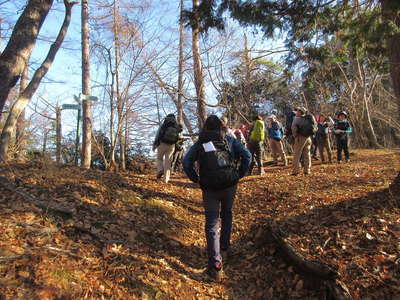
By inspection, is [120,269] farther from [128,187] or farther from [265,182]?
[265,182]

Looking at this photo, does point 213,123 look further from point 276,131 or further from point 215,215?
point 276,131

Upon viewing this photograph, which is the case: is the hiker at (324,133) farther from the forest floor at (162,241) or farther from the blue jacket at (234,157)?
the blue jacket at (234,157)

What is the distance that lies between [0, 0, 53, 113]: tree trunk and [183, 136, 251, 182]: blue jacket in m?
4.18

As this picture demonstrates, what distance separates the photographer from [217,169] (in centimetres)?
357

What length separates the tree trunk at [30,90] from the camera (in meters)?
6.76

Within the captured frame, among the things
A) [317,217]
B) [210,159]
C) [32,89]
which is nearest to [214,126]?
[210,159]

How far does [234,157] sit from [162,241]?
5.54ft

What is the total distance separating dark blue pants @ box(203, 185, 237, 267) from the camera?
3.54 m

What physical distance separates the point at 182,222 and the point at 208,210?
1638 millimetres

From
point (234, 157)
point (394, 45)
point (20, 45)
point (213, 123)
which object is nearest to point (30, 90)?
point (20, 45)

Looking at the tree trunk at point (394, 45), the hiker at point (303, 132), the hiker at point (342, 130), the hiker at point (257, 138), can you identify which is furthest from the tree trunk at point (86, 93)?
the tree trunk at point (394, 45)

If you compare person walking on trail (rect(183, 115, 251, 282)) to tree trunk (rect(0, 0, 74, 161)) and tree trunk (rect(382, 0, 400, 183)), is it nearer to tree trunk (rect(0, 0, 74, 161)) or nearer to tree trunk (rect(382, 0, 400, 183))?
tree trunk (rect(382, 0, 400, 183))

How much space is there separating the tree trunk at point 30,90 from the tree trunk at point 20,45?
133 cm

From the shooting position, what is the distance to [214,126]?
12.4 feet
